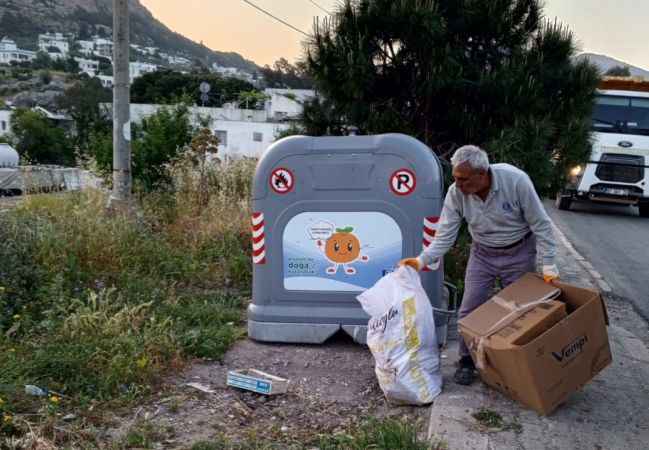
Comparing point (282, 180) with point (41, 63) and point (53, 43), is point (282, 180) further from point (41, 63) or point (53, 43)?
point (53, 43)

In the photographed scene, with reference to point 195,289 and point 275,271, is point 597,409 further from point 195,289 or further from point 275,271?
point 195,289

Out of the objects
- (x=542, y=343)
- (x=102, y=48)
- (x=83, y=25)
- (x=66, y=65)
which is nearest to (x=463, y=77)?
(x=542, y=343)

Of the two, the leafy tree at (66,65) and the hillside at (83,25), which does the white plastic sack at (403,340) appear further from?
the hillside at (83,25)

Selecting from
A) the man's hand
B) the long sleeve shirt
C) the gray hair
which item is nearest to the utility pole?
the man's hand

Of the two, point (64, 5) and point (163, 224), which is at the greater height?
point (64, 5)

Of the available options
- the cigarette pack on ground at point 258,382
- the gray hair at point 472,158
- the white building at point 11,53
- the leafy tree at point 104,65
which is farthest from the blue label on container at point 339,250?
the white building at point 11,53

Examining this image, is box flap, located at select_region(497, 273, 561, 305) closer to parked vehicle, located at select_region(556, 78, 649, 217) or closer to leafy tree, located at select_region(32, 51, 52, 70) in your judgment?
parked vehicle, located at select_region(556, 78, 649, 217)

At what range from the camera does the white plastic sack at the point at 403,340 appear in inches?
143

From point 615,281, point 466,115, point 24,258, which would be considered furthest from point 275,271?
point 615,281

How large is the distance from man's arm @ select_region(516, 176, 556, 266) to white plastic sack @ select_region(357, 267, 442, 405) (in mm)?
767

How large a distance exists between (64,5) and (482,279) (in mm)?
195592

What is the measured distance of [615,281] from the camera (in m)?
7.52

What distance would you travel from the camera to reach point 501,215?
3703 mm

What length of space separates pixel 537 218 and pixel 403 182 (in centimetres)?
111
